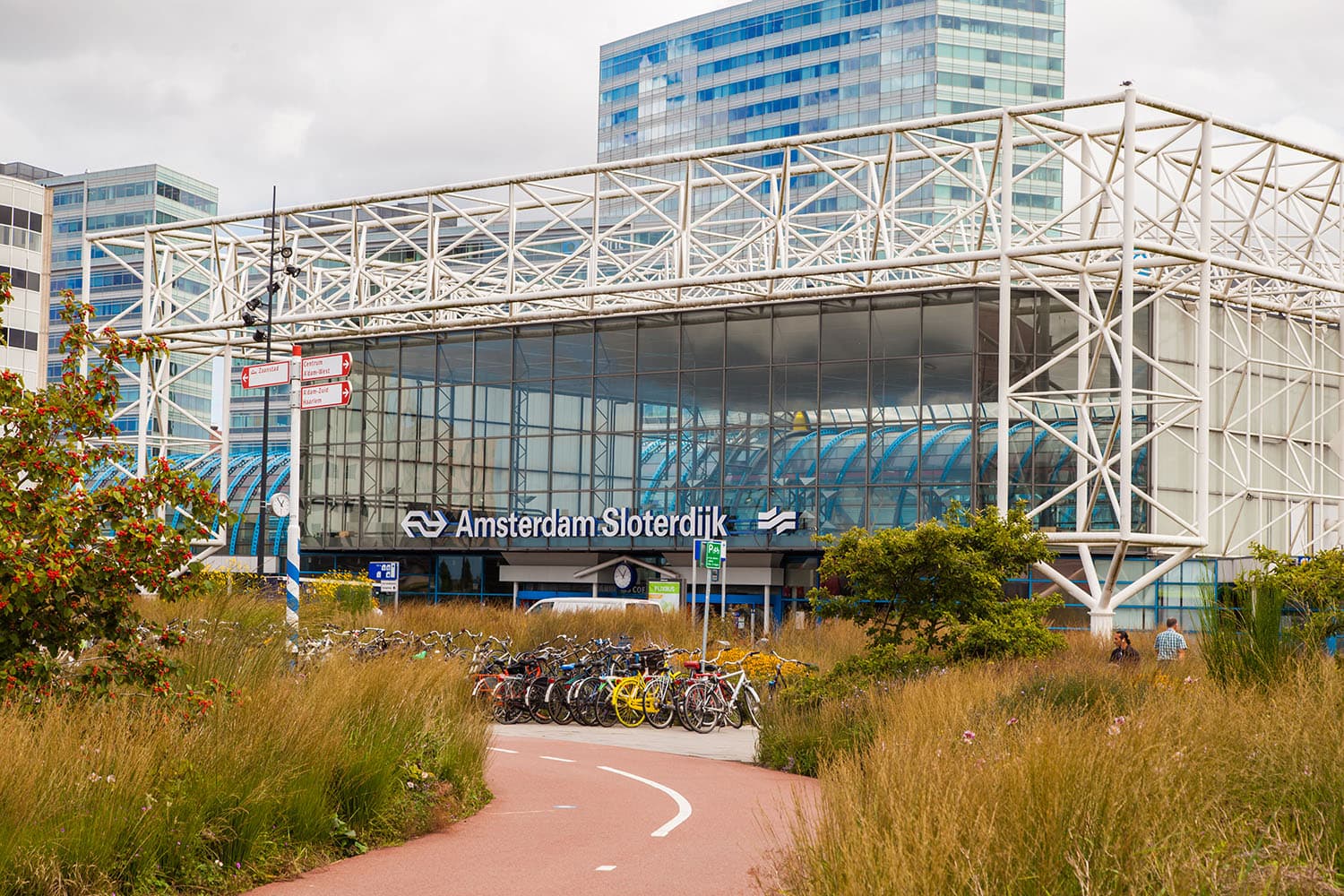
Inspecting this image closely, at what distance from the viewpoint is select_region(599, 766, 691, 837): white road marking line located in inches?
513

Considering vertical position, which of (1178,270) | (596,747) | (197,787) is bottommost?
(596,747)

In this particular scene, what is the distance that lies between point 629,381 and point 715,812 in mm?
32273

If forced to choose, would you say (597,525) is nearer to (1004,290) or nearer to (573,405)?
(573,405)

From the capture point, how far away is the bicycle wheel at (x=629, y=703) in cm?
2423

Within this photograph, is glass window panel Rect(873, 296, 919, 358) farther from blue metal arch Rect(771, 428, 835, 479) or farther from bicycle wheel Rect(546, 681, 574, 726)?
bicycle wheel Rect(546, 681, 574, 726)

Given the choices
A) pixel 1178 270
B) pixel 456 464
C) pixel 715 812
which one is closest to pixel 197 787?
pixel 715 812

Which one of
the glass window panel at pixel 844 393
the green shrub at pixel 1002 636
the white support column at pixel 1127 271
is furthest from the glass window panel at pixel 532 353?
the green shrub at pixel 1002 636

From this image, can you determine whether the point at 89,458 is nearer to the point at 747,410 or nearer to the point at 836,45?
the point at 747,410

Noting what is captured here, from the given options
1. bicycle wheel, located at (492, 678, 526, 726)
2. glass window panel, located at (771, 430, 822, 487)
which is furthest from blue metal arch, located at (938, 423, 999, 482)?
bicycle wheel, located at (492, 678, 526, 726)

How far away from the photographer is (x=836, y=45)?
4855 inches

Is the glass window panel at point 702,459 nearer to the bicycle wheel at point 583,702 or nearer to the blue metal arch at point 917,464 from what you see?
the blue metal arch at point 917,464

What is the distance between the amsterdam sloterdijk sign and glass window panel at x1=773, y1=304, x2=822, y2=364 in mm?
4653

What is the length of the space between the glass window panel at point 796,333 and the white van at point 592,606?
30.8 feet

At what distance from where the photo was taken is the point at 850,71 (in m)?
123
